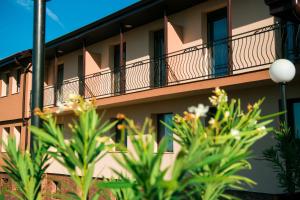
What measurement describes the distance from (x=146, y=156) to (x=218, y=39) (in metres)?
11.0

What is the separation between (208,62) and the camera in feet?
40.6

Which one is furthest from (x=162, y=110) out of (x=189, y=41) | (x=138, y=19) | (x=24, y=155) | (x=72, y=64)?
(x=24, y=155)

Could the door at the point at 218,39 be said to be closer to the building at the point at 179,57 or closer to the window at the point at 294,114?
the building at the point at 179,57

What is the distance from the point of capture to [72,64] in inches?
755

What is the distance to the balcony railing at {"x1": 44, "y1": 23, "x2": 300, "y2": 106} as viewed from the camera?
1012 cm

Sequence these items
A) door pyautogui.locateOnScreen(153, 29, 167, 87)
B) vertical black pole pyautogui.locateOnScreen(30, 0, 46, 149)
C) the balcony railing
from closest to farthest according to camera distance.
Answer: vertical black pole pyautogui.locateOnScreen(30, 0, 46, 149) < the balcony railing < door pyautogui.locateOnScreen(153, 29, 167, 87)

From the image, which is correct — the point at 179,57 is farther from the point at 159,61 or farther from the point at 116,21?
the point at 116,21

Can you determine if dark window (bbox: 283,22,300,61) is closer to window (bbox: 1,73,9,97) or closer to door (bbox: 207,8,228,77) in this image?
door (bbox: 207,8,228,77)

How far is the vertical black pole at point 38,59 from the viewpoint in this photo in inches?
98.7

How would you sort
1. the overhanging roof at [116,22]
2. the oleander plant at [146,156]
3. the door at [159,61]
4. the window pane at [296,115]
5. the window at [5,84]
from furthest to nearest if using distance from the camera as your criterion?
the window at [5,84] < the door at [159,61] < the overhanging roof at [116,22] < the window pane at [296,115] < the oleander plant at [146,156]

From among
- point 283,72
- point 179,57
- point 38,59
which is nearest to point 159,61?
point 179,57

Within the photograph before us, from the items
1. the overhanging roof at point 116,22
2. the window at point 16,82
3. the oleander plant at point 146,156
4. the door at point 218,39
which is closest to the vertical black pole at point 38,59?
the oleander plant at point 146,156

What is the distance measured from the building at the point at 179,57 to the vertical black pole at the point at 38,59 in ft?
18.6

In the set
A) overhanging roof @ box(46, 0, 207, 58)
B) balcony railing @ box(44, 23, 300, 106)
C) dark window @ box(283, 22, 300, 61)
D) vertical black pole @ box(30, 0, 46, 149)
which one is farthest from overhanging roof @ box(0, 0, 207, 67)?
vertical black pole @ box(30, 0, 46, 149)
